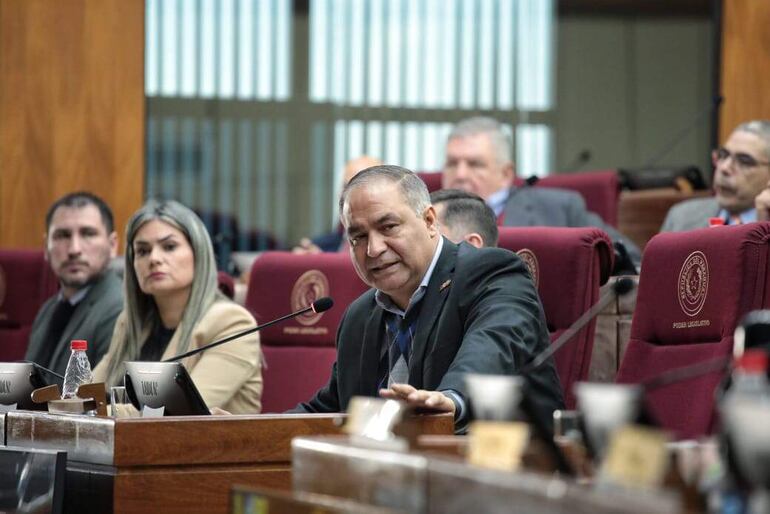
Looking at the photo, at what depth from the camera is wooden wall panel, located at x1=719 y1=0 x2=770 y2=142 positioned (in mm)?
5164

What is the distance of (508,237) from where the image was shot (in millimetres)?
3158

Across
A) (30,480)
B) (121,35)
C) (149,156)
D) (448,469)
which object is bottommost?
(30,480)

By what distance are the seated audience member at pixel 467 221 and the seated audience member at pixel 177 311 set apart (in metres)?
0.55

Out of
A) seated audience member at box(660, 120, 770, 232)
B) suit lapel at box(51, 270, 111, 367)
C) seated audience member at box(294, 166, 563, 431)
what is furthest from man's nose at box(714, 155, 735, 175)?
suit lapel at box(51, 270, 111, 367)

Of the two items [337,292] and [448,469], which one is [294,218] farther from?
[448,469]

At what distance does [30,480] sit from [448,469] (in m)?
1.05

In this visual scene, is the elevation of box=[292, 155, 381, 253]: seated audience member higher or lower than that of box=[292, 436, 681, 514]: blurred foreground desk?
higher

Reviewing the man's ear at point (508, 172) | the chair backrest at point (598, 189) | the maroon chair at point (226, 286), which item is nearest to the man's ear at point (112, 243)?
the maroon chair at point (226, 286)

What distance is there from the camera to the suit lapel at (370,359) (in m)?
2.57

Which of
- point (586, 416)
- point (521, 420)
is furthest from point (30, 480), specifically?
point (586, 416)

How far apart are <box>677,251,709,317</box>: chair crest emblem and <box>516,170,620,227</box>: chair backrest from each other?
204 cm

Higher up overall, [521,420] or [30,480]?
[521,420]

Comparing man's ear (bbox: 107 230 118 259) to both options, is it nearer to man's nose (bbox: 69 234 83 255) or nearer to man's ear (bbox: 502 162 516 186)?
man's nose (bbox: 69 234 83 255)

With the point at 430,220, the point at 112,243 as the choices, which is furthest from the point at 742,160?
the point at 112,243
